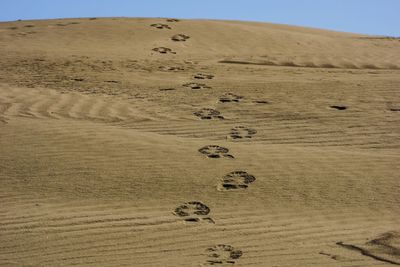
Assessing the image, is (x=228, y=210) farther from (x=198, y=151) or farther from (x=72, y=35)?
(x=72, y=35)

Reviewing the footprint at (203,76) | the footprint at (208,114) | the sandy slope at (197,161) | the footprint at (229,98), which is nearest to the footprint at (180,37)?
the sandy slope at (197,161)

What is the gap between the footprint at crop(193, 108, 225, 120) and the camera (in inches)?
394

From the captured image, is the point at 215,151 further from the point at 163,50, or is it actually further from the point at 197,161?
the point at 163,50

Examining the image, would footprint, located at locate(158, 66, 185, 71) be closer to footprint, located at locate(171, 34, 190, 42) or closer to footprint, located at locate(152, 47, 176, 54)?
footprint, located at locate(152, 47, 176, 54)

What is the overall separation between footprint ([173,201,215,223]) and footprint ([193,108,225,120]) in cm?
306

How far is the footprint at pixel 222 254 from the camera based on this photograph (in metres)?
5.70

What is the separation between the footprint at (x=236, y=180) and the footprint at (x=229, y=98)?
3189 mm

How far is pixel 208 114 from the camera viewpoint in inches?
401

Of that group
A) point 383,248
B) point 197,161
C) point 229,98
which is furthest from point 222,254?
point 229,98

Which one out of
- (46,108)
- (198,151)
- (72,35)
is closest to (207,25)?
(72,35)

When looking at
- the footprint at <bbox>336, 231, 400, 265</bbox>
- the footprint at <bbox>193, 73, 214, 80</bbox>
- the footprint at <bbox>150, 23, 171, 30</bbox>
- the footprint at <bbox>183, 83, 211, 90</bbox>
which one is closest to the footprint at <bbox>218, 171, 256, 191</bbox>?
the footprint at <bbox>336, 231, 400, 265</bbox>

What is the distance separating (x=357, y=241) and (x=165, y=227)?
1733mm

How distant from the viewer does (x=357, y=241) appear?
612 cm

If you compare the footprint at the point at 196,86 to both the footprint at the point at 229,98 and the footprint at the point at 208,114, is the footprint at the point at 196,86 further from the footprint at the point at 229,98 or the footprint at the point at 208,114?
the footprint at the point at 208,114
